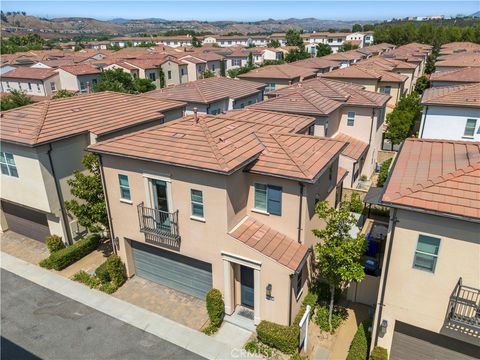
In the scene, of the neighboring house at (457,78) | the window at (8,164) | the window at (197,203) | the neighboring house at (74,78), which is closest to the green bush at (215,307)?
the window at (197,203)

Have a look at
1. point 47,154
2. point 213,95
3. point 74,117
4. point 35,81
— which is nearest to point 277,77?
point 213,95

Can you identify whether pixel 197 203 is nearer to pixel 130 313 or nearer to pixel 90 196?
pixel 130 313

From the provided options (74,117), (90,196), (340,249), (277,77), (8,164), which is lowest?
(90,196)

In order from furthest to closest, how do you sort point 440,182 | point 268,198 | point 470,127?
1. point 470,127
2. point 268,198
3. point 440,182

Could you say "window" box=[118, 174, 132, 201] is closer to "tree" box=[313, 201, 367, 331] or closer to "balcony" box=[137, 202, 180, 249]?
"balcony" box=[137, 202, 180, 249]

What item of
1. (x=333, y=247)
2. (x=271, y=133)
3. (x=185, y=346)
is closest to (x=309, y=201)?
(x=333, y=247)

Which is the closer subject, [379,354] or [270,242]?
[379,354]

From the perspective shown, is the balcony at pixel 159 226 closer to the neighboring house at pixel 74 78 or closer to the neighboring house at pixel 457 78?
the neighboring house at pixel 457 78
